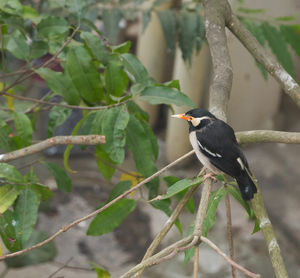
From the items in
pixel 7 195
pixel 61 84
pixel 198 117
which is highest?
pixel 61 84

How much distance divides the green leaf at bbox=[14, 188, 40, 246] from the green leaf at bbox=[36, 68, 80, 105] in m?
0.41

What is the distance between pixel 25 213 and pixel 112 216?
28 cm

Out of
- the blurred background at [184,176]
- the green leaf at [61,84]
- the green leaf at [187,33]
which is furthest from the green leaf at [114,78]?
the blurred background at [184,176]

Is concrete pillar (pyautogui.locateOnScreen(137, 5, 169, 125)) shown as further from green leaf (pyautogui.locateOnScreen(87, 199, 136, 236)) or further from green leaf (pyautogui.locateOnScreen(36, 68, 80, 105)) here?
green leaf (pyautogui.locateOnScreen(87, 199, 136, 236))

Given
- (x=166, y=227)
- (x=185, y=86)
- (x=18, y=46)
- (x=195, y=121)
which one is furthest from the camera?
(x=185, y=86)

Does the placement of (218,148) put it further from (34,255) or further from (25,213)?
(34,255)

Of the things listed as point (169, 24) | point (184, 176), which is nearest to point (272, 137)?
point (169, 24)

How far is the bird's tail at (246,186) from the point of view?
1523 mm

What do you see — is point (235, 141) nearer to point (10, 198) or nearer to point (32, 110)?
point (10, 198)

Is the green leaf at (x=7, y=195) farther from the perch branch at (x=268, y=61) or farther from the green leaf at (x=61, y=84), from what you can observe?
the perch branch at (x=268, y=61)

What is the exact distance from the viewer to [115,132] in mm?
1641

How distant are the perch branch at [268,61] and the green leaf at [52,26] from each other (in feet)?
2.10

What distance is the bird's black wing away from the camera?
5.25 feet

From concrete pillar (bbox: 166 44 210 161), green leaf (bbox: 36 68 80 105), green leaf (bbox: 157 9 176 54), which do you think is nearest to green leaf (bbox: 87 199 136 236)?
green leaf (bbox: 36 68 80 105)
